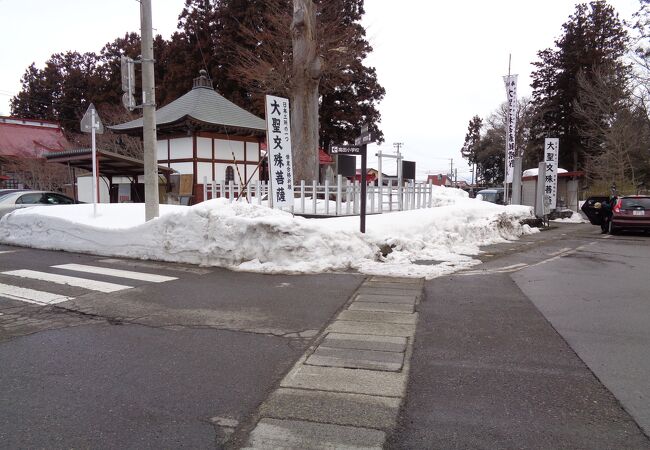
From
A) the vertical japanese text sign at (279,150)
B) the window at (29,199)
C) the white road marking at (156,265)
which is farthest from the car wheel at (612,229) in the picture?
the window at (29,199)

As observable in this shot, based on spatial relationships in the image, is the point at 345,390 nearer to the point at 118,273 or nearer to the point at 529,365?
the point at 529,365

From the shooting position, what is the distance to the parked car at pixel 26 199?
44.1 ft

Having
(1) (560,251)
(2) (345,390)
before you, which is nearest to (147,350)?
(2) (345,390)

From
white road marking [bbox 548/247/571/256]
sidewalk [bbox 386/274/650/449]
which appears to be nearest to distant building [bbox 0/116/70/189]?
white road marking [bbox 548/247/571/256]

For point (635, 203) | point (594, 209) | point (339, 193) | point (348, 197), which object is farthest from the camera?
point (594, 209)

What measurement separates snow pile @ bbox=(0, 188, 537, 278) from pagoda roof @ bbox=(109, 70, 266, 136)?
935 centimetres

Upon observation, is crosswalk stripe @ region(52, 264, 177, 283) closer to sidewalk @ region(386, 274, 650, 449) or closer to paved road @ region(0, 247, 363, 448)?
paved road @ region(0, 247, 363, 448)

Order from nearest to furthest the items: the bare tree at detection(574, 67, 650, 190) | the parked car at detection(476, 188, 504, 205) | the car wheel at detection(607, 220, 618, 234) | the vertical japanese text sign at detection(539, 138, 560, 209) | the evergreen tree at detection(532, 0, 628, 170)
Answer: the car wheel at detection(607, 220, 618, 234), the vertical japanese text sign at detection(539, 138, 560, 209), the bare tree at detection(574, 67, 650, 190), the parked car at detection(476, 188, 504, 205), the evergreen tree at detection(532, 0, 628, 170)

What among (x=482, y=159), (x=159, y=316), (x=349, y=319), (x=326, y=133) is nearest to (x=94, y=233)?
(x=159, y=316)

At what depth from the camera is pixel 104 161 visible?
16141 mm

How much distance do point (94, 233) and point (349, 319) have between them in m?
Answer: 7.33

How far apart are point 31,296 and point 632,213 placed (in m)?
17.6

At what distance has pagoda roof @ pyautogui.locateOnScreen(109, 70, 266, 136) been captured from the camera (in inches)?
789

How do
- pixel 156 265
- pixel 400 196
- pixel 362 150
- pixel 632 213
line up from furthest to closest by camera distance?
pixel 632 213
pixel 400 196
pixel 362 150
pixel 156 265
